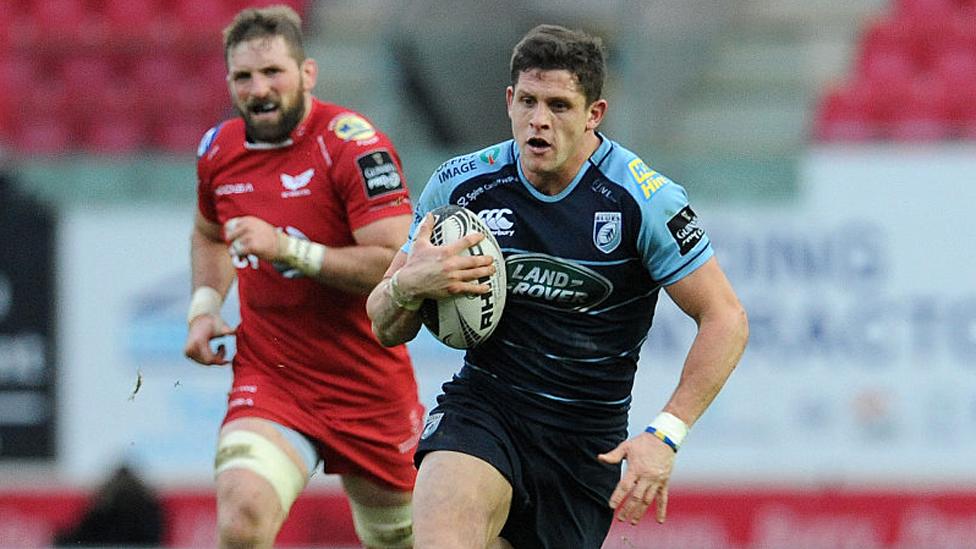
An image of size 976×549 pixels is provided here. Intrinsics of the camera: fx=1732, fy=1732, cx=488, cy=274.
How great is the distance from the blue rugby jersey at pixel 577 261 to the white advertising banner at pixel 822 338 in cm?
522

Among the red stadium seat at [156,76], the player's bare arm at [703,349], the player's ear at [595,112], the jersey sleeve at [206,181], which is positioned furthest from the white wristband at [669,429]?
the red stadium seat at [156,76]

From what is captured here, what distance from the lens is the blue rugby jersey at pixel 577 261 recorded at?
5.04 metres

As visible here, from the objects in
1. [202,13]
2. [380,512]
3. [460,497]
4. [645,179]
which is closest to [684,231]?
[645,179]

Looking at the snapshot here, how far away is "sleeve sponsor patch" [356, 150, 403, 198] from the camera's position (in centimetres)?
612

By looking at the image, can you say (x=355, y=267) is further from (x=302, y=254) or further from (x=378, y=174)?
(x=378, y=174)

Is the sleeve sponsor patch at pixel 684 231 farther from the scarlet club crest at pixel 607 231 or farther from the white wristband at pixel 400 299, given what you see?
the white wristband at pixel 400 299

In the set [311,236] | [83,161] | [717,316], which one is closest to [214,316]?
[311,236]

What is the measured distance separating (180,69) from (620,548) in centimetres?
424

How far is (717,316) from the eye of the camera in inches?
195

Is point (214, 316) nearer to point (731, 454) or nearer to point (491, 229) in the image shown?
point (491, 229)

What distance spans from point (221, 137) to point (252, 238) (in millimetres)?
753

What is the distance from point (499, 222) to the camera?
5156 millimetres

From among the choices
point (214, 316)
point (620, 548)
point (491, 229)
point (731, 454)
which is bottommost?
point (620, 548)

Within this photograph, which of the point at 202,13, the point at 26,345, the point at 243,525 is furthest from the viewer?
the point at 202,13
